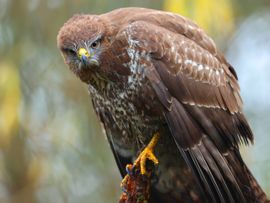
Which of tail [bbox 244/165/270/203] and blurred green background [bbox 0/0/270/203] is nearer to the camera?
tail [bbox 244/165/270/203]

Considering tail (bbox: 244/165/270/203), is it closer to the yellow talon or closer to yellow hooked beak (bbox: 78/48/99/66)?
the yellow talon

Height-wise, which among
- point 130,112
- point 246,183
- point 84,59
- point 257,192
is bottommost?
point 257,192

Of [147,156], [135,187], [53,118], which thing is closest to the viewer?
[135,187]

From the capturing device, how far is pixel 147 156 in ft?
24.6

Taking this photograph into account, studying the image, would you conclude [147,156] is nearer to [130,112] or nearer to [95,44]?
[130,112]

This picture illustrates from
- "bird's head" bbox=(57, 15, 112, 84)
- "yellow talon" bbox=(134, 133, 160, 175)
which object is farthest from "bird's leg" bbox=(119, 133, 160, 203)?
A: "bird's head" bbox=(57, 15, 112, 84)

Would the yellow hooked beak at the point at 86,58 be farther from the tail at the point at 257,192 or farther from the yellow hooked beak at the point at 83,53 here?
the tail at the point at 257,192

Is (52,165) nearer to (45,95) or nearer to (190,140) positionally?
(45,95)

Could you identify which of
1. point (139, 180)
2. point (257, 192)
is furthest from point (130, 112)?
point (257, 192)

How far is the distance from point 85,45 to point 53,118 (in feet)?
13.0

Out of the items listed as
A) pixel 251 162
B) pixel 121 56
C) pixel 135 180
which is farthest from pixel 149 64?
pixel 251 162

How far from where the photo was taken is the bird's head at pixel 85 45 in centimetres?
743

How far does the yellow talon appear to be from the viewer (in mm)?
7430

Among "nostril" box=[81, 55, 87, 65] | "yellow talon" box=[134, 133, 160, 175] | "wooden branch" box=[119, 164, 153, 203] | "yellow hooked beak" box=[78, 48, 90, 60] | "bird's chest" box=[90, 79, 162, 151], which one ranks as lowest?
"wooden branch" box=[119, 164, 153, 203]
